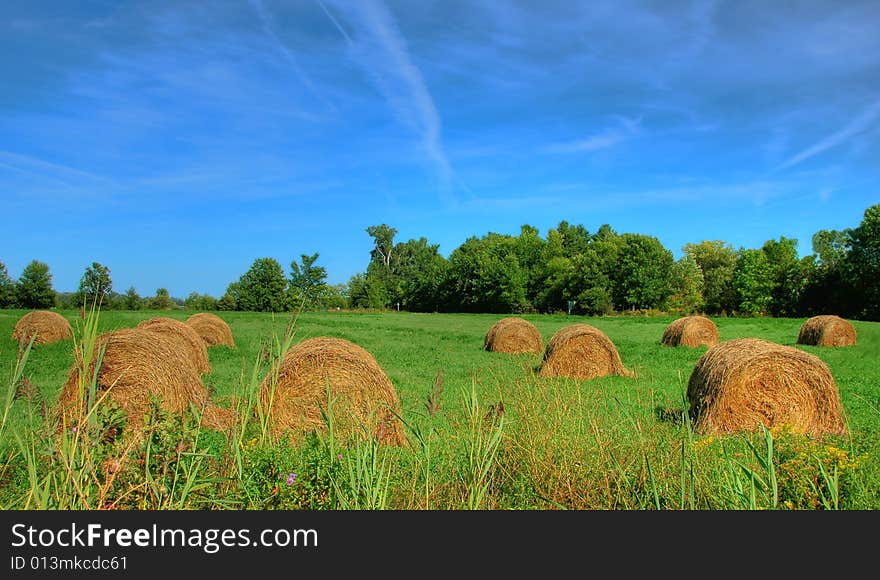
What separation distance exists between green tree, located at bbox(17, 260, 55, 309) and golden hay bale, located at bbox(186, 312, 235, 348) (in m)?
28.0

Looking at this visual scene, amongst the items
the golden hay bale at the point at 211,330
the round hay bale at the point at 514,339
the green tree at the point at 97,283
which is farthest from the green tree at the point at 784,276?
the green tree at the point at 97,283

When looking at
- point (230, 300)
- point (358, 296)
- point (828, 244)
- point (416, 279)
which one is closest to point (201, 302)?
point (230, 300)

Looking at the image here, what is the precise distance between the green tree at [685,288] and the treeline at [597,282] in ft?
0.61

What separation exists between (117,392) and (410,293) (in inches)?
3045

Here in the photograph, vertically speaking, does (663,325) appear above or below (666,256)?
below

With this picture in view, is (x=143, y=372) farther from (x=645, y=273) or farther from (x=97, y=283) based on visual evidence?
(x=645, y=273)

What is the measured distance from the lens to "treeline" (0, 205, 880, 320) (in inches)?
2032

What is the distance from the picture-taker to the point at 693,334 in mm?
25125

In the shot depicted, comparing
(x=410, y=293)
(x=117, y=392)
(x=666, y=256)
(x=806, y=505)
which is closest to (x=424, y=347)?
(x=117, y=392)

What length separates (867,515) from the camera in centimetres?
293

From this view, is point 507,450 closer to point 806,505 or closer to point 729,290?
point 806,505

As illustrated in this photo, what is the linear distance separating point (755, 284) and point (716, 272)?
11.2m

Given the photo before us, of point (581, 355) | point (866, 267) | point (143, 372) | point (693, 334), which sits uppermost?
point (866, 267)

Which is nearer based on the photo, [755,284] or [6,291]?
[6,291]
